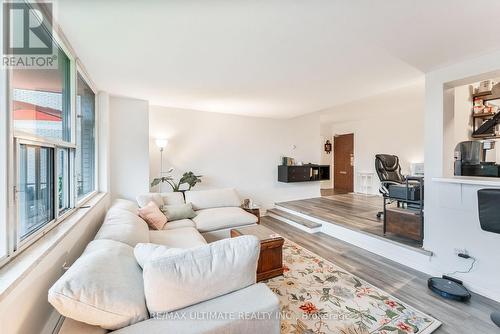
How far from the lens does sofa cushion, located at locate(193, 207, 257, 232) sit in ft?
10.0

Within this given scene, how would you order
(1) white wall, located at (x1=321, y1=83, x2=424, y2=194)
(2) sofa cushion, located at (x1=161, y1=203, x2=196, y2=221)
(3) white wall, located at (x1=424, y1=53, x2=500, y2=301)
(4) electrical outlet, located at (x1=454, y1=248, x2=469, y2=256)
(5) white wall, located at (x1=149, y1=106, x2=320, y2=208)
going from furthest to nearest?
1. (1) white wall, located at (x1=321, y1=83, x2=424, y2=194)
2. (5) white wall, located at (x1=149, y1=106, x2=320, y2=208)
3. (2) sofa cushion, located at (x1=161, y1=203, x2=196, y2=221)
4. (4) electrical outlet, located at (x1=454, y1=248, x2=469, y2=256)
5. (3) white wall, located at (x1=424, y1=53, x2=500, y2=301)

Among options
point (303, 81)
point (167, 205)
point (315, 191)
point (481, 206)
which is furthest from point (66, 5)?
point (315, 191)

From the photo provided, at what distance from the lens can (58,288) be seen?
86 centimetres

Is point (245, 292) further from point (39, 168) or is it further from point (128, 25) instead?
point (128, 25)

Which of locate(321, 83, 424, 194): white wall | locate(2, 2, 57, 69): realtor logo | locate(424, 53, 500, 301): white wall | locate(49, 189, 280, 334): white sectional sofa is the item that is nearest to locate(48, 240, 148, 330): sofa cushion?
locate(49, 189, 280, 334): white sectional sofa

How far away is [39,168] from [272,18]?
198cm

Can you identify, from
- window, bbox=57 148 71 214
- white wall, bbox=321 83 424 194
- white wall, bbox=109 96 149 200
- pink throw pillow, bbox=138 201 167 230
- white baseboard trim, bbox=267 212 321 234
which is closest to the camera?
window, bbox=57 148 71 214

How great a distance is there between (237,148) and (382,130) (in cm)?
443

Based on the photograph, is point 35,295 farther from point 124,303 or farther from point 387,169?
point 387,169

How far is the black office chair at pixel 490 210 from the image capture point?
1562mm

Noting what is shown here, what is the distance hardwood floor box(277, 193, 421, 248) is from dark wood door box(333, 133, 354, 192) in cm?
124

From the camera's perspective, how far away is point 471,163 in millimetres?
2455

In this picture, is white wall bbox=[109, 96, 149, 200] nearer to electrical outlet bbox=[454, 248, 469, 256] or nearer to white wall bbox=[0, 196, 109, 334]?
white wall bbox=[0, 196, 109, 334]

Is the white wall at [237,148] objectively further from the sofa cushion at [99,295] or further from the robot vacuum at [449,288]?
the robot vacuum at [449,288]
